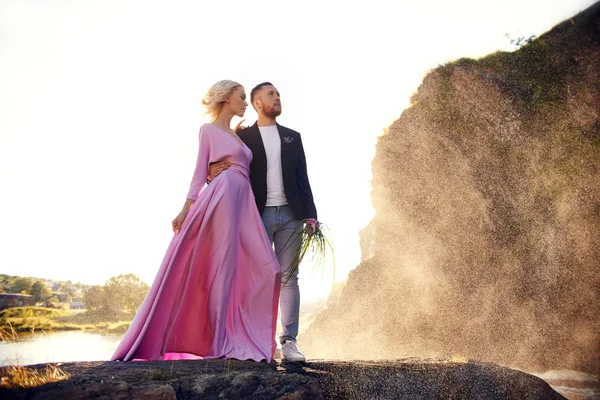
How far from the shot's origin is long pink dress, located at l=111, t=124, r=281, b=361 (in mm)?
3609

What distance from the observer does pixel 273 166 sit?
461cm

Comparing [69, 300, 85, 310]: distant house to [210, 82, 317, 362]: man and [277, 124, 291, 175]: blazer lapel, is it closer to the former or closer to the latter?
[210, 82, 317, 362]: man

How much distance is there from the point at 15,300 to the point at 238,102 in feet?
12.7

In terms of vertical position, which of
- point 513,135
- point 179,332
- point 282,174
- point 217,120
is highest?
point 513,135

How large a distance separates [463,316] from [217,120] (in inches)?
332

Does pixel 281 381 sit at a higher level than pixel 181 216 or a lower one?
lower

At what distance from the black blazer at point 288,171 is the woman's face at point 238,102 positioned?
0.85 feet

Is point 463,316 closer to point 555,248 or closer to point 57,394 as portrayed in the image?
point 555,248

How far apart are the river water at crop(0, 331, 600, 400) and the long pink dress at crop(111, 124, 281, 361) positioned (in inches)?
17.4

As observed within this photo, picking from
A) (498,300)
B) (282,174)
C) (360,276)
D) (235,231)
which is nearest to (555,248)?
(498,300)

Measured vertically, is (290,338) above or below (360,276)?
below

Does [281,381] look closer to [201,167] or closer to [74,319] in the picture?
[201,167]

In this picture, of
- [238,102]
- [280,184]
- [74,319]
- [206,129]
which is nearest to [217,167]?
[206,129]

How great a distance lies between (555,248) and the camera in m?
10.0
